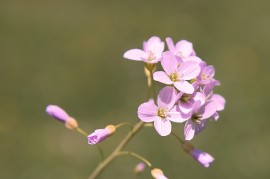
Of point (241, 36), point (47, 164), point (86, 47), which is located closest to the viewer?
point (47, 164)

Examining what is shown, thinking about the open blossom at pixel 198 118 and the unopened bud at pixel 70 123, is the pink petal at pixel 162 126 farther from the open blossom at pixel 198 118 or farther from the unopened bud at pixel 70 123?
the unopened bud at pixel 70 123

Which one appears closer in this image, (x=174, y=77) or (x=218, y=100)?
(x=174, y=77)

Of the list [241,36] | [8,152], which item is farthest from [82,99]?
[241,36]

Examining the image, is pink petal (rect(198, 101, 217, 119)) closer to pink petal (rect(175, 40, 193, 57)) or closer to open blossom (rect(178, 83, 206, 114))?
open blossom (rect(178, 83, 206, 114))

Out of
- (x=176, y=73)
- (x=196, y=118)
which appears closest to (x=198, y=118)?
(x=196, y=118)

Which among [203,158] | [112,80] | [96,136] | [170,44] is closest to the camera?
[96,136]

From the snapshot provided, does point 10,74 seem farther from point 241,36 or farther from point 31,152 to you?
point 241,36

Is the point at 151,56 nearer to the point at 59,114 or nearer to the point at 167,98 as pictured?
the point at 167,98
